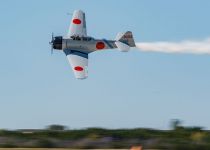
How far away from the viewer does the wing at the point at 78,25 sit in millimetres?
89125

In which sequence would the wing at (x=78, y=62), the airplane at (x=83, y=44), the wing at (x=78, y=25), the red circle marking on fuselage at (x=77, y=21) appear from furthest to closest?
the red circle marking on fuselage at (x=77, y=21), the wing at (x=78, y=25), the airplane at (x=83, y=44), the wing at (x=78, y=62)

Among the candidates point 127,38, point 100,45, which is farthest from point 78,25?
point 127,38

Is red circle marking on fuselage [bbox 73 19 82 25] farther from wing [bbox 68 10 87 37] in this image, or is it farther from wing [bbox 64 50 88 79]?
wing [bbox 64 50 88 79]

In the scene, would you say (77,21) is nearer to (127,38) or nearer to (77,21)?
(77,21)

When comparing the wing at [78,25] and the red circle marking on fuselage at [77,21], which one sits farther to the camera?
the red circle marking on fuselage at [77,21]

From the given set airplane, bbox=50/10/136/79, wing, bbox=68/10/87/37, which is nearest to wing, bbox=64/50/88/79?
airplane, bbox=50/10/136/79

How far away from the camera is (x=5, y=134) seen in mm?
110938

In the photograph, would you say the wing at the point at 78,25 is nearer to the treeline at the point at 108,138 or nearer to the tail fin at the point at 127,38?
the tail fin at the point at 127,38

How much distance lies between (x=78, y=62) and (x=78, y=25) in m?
9.47

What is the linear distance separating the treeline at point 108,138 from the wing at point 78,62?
697 cm

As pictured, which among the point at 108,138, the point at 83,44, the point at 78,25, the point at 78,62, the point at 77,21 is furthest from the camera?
the point at 108,138

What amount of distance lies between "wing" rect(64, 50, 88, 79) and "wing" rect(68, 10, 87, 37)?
4.20 meters

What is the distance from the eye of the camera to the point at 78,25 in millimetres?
90375

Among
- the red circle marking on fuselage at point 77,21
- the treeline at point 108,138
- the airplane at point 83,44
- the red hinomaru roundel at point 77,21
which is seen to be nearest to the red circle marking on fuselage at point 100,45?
the airplane at point 83,44
